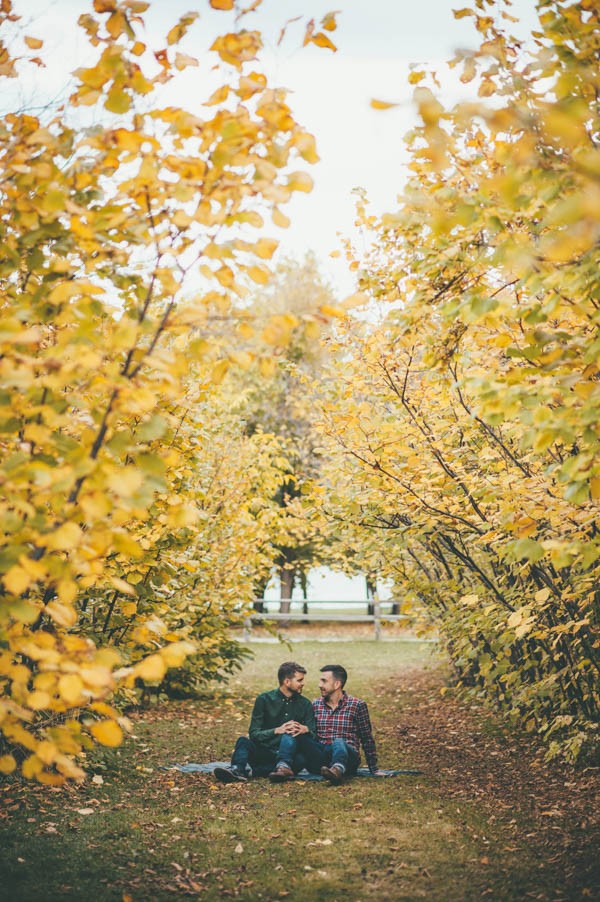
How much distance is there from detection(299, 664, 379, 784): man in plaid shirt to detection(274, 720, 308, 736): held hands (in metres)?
0.13

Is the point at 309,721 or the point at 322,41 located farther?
the point at 309,721

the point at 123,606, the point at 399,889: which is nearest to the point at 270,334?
the point at 123,606

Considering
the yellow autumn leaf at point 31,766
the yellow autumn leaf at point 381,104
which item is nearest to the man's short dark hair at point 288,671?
the yellow autumn leaf at point 31,766

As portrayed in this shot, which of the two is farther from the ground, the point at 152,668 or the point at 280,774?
the point at 152,668

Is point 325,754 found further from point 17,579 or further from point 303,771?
point 17,579

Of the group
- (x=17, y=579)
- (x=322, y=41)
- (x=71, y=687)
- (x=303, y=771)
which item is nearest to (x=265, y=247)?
(x=322, y=41)

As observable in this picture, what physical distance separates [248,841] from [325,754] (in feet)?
5.01

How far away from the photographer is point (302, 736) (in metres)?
5.33

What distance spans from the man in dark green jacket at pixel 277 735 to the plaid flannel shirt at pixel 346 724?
0.32 ft

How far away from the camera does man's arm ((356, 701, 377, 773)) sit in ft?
17.0

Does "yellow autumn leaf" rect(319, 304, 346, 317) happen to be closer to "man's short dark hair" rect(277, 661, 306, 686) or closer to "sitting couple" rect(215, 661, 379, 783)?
"sitting couple" rect(215, 661, 379, 783)

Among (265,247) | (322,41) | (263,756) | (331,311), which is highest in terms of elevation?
(322,41)

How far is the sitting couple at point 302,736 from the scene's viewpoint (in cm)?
506

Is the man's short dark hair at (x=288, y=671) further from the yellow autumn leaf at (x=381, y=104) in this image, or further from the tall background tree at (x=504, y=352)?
the yellow autumn leaf at (x=381, y=104)
